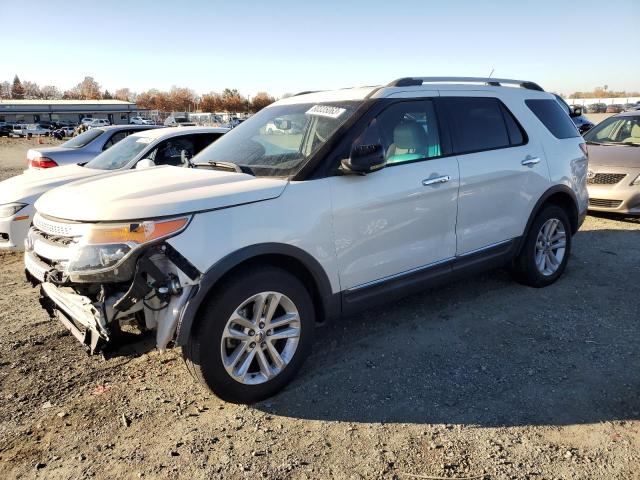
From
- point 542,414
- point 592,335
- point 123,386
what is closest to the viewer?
point 542,414

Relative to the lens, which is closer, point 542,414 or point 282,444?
point 282,444

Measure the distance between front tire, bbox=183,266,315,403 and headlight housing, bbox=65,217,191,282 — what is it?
47 cm

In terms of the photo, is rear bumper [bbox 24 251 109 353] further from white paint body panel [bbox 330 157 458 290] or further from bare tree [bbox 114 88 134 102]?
bare tree [bbox 114 88 134 102]

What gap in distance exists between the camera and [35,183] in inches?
241

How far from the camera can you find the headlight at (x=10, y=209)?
5.66 m

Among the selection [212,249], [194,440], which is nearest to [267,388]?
[194,440]

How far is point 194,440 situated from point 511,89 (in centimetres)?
420

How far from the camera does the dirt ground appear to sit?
264cm

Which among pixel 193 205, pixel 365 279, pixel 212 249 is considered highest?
pixel 193 205

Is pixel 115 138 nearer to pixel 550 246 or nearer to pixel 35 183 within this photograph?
pixel 35 183

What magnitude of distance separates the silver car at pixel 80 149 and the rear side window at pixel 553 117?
21.5 feet

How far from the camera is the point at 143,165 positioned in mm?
4875

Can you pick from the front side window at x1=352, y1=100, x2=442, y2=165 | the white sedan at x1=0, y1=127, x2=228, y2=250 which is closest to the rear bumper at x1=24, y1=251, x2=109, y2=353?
the front side window at x1=352, y1=100, x2=442, y2=165

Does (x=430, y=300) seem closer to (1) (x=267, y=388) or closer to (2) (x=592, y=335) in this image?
(2) (x=592, y=335)
